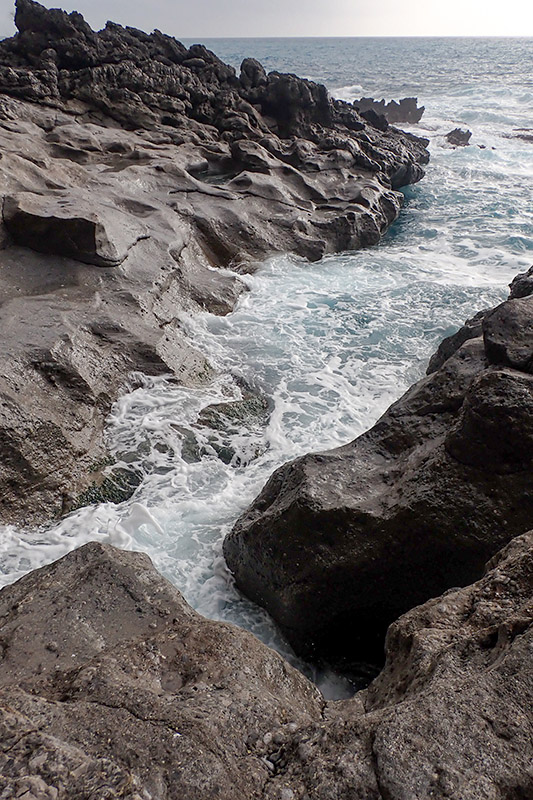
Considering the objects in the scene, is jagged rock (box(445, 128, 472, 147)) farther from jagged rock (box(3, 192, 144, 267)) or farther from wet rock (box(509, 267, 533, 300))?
jagged rock (box(3, 192, 144, 267))

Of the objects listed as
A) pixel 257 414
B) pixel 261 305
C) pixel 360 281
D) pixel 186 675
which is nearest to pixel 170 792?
pixel 186 675

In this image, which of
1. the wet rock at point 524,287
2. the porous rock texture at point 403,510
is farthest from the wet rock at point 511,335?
the wet rock at point 524,287

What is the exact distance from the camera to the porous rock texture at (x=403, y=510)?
13.0 feet

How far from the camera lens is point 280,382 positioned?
8156 mm

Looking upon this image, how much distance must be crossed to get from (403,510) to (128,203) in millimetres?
9341

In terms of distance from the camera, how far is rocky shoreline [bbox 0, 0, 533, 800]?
7.15ft

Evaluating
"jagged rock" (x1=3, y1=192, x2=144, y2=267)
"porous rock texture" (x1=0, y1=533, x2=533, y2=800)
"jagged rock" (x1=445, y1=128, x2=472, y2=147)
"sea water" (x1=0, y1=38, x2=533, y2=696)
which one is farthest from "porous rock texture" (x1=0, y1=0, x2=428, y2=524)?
"jagged rock" (x1=445, y1=128, x2=472, y2=147)

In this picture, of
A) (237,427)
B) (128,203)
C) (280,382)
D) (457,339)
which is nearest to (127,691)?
(237,427)

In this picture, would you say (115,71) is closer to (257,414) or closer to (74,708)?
(257,414)

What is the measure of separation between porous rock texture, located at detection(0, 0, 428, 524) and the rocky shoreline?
1.9 inches

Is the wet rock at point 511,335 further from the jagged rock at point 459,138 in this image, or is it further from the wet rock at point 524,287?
the jagged rock at point 459,138

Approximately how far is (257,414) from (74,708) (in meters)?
5.21

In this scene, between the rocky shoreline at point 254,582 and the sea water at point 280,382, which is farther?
the sea water at point 280,382

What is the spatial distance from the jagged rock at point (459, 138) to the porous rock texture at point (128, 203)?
16.2ft
